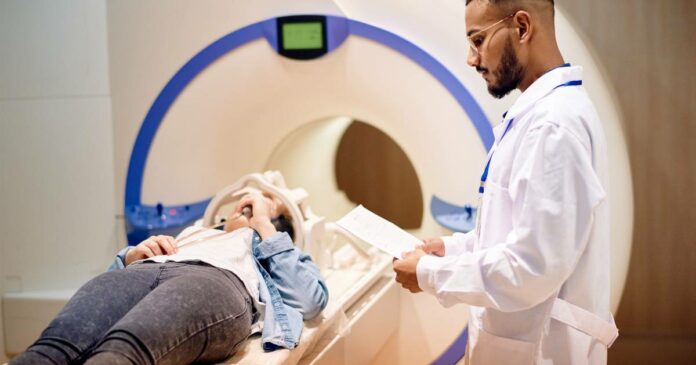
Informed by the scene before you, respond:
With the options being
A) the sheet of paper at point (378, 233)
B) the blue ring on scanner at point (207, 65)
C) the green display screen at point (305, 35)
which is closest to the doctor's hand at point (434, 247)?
the sheet of paper at point (378, 233)

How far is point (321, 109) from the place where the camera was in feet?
8.28

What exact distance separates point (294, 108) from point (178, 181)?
0.49 meters

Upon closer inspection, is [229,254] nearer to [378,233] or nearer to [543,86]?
[378,233]

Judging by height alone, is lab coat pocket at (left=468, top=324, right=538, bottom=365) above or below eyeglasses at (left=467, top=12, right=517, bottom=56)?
below

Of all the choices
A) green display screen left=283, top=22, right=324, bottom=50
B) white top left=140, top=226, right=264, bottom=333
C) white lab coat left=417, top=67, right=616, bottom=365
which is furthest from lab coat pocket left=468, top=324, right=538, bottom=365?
green display screen left=283, top=22, right=324, bottom=50

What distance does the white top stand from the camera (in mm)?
1780

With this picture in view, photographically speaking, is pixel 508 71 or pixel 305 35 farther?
pixel 305 35

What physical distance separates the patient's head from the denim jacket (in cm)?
13

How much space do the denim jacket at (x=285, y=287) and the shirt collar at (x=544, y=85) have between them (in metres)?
0.70

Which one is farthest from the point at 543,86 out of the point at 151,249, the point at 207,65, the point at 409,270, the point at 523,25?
the point at 207,65

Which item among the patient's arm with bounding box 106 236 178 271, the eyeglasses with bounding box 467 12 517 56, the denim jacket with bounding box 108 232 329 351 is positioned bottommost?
the denim jacket with bounding box 108 232 329 351

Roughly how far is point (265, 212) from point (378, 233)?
514 mm

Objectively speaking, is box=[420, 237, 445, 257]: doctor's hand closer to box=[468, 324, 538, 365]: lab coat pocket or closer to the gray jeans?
box=[468, 324, 538, 365]: lab coat pocket

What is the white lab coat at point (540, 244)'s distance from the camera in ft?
4.10
